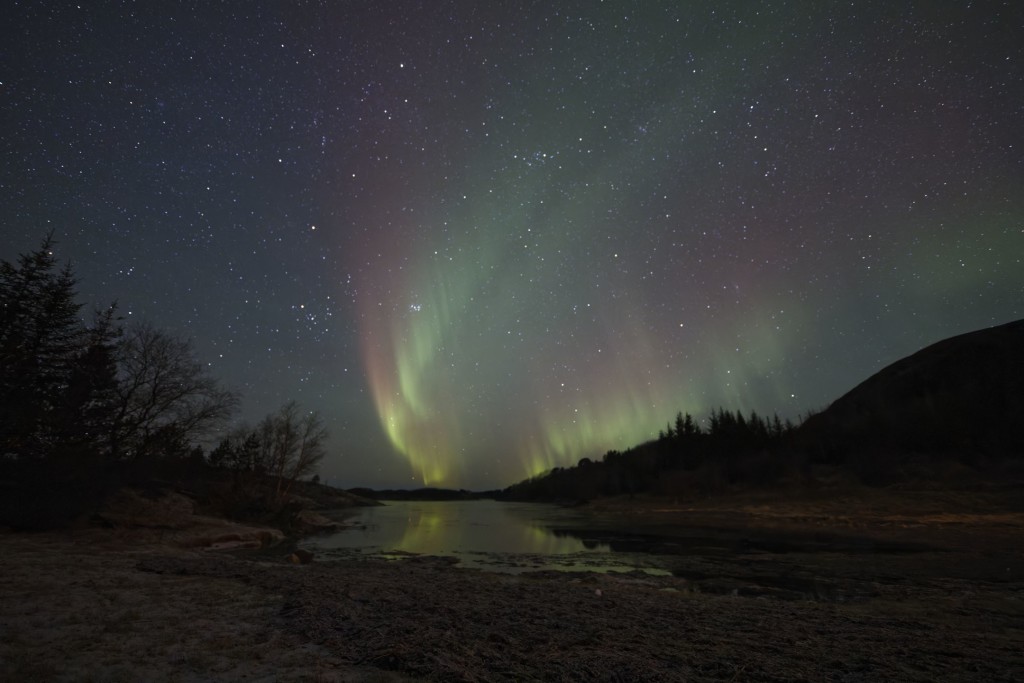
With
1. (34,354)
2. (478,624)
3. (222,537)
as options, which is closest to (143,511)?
(222,537)

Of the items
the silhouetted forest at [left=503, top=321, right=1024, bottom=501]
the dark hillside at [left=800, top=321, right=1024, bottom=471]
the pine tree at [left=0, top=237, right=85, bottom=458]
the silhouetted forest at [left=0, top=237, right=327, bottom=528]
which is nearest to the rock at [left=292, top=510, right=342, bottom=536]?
the silhouetted forest at [left=0, top=237, right=327, bottom=528]

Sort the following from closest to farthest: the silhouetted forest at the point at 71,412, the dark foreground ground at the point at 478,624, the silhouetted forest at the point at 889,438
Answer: the dark foreground ground at the point at 478,624
the silhouetted forest at the point at 71,412
the silhouetted forest at the point at 889,438

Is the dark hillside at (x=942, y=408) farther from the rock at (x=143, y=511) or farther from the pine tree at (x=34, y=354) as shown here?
the pine tree at (x=34, y=354)

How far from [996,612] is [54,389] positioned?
143 ft

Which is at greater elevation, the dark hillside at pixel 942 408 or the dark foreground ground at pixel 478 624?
the dark hillside at pixel 942 408

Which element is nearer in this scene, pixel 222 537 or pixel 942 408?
pixel 222 537

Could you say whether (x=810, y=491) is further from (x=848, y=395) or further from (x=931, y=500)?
(x=848, y=395)

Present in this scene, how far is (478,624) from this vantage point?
7.84 meters

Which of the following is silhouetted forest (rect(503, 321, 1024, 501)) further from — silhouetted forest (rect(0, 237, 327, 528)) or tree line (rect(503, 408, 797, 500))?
silhouetted forest (rect(0, 237, 327, 528))

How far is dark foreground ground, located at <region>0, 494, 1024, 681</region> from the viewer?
5727 mm

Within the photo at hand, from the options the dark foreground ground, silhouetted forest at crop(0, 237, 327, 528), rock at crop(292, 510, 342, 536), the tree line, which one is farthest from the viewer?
the tree line

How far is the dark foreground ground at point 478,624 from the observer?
5.73 m

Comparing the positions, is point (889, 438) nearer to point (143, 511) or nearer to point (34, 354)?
point (143, 511)

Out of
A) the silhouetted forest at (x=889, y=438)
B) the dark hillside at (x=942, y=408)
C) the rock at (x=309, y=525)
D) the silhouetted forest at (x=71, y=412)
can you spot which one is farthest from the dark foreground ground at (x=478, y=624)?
the dark hillside at (x=942, y=408)
